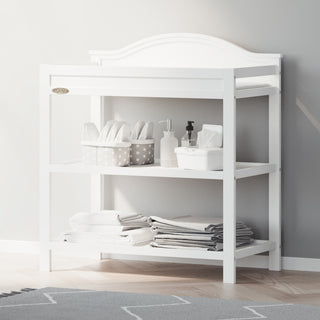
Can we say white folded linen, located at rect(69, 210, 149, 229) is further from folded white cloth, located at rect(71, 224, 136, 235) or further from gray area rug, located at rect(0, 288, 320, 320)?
gray area rug, located at rect(0, 288, 320, 320)

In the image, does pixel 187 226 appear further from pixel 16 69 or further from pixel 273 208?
pixel 16 69

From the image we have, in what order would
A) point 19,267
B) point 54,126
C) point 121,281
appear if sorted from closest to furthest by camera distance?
point 121,281 < point 19,267 < point 54,126

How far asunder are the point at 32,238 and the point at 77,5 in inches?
41.1

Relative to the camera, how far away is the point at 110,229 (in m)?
3.51

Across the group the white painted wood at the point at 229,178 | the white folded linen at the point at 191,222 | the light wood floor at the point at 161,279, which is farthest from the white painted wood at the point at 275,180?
the white painted wood at the point at 229,178

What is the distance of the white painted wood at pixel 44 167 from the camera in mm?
3492

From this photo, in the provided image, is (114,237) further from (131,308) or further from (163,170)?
(131,308)

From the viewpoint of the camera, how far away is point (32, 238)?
4.01 m

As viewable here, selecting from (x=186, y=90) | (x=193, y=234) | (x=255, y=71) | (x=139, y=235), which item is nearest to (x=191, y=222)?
(x=193, y=234)

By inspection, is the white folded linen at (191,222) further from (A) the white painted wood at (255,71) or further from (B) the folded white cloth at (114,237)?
(A) the white painted wood at (255,71)

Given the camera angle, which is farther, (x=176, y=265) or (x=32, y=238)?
(x=32, y=238)

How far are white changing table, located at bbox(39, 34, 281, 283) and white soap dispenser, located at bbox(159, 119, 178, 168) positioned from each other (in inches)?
1.6

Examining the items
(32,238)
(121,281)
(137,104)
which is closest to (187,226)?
(121,281)

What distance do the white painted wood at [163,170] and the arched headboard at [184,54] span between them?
1.36ft
